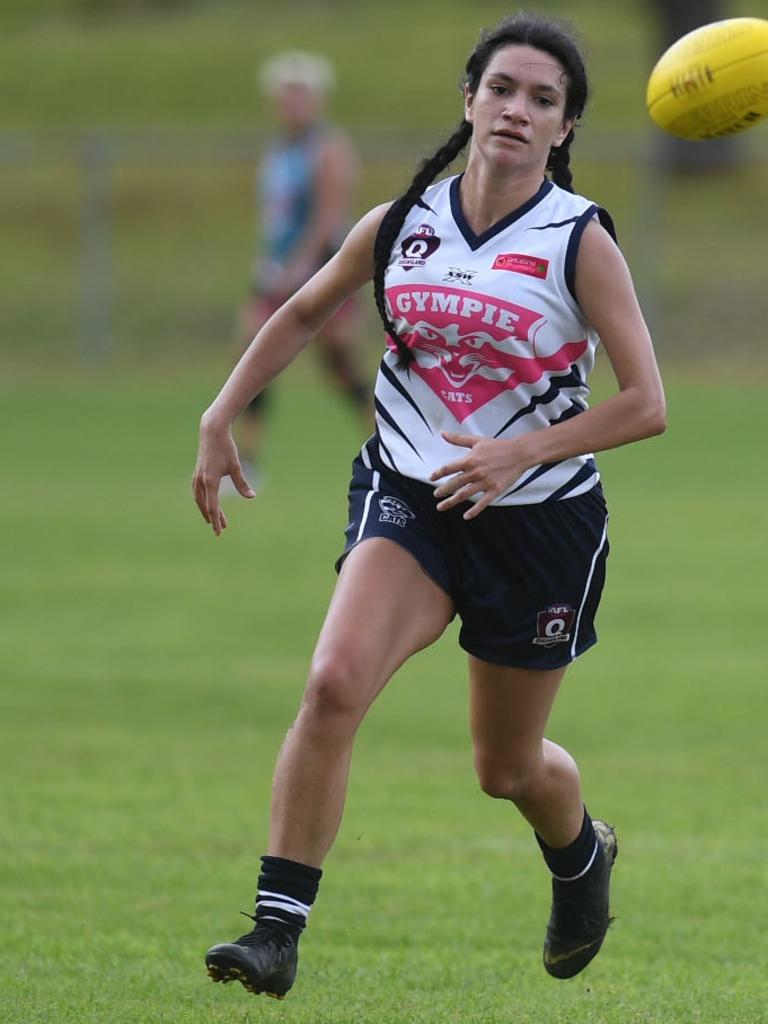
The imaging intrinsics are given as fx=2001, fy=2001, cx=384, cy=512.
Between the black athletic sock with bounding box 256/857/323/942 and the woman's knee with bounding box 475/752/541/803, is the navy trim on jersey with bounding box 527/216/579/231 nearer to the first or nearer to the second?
the woman's knee with bounding box 475/752/541/803

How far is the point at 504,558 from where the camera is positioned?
481cm

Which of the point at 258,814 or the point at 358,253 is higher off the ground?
the point at 358,253

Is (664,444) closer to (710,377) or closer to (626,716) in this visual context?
(710,377)

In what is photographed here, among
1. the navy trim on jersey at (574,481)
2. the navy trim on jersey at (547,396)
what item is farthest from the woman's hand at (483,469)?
the navy trim on jersey at (574,481)

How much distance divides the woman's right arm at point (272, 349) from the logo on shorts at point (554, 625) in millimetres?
791

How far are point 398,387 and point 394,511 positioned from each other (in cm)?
31

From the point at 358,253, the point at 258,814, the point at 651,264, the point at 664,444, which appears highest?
the point at 651,264

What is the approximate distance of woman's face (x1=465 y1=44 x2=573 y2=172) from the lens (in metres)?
4.74

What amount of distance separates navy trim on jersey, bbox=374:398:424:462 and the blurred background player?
870 cm

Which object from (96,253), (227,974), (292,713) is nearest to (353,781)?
(292,713)

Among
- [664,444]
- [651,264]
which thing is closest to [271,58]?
[651,264]

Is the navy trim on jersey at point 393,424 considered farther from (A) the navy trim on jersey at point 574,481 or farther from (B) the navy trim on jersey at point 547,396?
(A) the navy trim on jersey at point 574,481

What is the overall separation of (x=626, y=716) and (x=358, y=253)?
415cm

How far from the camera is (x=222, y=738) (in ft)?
27.0
